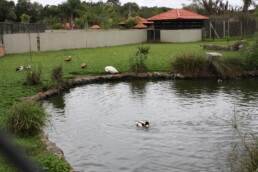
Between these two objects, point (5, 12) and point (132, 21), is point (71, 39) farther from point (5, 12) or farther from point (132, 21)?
point (5, 12)

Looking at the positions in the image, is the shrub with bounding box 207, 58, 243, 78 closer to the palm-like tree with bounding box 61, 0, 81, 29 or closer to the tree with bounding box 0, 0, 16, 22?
the tree with bounding box 0, 0, 16, 22

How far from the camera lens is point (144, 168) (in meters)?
6.06

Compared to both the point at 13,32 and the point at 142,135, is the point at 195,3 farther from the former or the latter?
the point at 142,135

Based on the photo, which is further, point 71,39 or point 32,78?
point 71,39

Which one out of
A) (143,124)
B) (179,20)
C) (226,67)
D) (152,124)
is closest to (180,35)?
(179,20)

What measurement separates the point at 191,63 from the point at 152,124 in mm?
7332

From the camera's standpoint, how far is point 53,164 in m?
5.25

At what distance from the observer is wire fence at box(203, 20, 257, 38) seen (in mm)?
34062

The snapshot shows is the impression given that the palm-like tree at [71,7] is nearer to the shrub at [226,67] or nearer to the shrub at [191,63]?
the shrub at [191,63]

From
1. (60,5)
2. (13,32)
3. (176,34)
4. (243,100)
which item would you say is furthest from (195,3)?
(243,100)

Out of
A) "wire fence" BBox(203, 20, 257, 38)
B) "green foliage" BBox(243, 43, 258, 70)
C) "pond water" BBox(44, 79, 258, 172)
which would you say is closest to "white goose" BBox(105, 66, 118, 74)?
"pond water" BBox(44, 79, 258, 172)

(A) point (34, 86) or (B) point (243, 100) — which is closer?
(B) point (243, 100)

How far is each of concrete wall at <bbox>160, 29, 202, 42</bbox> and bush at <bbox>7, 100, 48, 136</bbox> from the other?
85.9ft

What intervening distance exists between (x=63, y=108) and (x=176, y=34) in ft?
75.6
